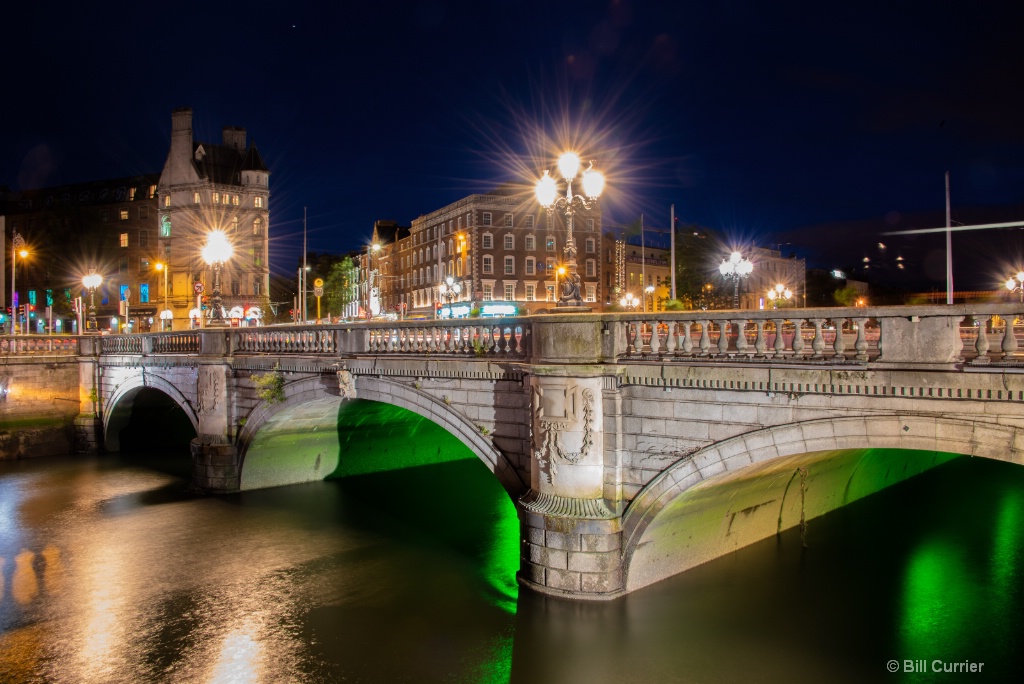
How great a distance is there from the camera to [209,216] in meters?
71.6

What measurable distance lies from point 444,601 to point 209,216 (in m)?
65.5

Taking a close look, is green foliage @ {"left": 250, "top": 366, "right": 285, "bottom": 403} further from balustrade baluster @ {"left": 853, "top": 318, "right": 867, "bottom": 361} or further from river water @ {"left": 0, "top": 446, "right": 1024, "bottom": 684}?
balustrade baluster @ {"left": 853, "top": 318, "right": 867, "bottom": 361}

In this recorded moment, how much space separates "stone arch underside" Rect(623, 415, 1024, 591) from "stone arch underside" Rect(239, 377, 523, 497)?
301cm

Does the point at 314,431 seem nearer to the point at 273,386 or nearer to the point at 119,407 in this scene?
the point at 273,386

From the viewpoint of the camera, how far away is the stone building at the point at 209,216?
70938 mm

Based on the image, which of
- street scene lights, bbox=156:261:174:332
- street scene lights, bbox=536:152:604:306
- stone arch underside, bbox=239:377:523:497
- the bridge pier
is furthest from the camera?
street scene lights, bbox=156:261:174:332

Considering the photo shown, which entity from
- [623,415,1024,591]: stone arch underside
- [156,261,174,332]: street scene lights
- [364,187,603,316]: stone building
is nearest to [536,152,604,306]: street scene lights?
[623,415,1024,591]: stone arch underside

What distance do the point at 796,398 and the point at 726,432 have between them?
1.33 m

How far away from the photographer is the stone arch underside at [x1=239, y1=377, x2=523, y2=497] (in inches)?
626

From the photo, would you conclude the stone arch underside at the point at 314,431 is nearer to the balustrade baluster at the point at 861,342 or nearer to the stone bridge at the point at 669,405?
the stone bridge at the point at 669,405

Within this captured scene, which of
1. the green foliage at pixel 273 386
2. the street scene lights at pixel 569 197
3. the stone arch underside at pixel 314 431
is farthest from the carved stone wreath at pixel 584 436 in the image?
the green foliage at pixel 273 386

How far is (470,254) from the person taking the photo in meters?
66.8

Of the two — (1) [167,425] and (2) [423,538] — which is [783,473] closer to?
(2) [423,538]

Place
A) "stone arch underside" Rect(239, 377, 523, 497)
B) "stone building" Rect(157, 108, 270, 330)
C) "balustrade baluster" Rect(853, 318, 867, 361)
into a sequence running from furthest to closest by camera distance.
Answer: "stone building" Rect(157, 108, 270, 330) < "stone arch underside" Rect(239, 377, 523, 497) < "balustrade baluster" Rect(853, 318, 867, 361)
